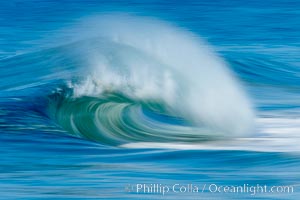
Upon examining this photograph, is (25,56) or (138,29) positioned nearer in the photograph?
(138,29)

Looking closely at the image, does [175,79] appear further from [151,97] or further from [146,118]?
[146,118]

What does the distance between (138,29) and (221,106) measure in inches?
218

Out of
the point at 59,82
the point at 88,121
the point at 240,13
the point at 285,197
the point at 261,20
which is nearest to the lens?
the point at 285,197

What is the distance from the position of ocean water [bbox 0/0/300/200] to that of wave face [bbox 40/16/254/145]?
18 millimetres

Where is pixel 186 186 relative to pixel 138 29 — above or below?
below

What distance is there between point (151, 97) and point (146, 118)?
854 mm

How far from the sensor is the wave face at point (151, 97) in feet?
34.8

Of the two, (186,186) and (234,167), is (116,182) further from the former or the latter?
(234,167)

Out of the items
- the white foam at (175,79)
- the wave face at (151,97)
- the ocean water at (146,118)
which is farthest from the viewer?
the white foam at (175,79)

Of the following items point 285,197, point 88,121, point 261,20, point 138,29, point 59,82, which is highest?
point 261,20

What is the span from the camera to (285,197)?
764 cm

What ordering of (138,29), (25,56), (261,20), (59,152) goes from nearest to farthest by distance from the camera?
(59,152) < (138,29) < (25,56) < (261,20)

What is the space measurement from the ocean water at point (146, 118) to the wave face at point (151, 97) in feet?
0.06

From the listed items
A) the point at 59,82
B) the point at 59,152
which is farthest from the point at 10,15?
the point at 59,152
